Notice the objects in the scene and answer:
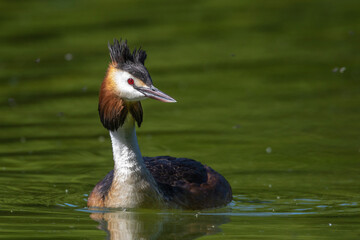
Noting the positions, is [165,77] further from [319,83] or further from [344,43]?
[344,43]

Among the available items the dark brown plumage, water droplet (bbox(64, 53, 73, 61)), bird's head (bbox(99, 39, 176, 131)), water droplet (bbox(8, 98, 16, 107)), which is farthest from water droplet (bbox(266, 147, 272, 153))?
water droplet (bbox(64, 53, 73, 61))

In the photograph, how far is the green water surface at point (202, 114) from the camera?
467 inches

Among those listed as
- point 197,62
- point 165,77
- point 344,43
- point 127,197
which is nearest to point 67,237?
point 127,197

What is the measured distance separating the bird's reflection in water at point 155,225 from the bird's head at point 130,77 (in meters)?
1.53

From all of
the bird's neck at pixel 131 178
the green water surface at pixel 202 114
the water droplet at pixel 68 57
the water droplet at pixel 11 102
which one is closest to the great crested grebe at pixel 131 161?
the bird's neck at pixel 131 178

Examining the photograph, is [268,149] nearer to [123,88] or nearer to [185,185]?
[185,185]

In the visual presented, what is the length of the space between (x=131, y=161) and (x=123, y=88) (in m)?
1.04

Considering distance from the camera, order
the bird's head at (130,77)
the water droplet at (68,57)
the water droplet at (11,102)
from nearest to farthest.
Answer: the bird's head at (130,77), the water droplet at (11,102), the water droplet at (68,57)

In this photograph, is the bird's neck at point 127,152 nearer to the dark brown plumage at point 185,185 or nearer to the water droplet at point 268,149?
the dark brown plumage at point 185,185

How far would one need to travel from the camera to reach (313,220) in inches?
458

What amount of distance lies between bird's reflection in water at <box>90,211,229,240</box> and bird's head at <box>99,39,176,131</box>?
45.3 inches

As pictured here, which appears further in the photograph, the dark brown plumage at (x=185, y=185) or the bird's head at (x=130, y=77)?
the dark brown plumage at (x=185, y=185)

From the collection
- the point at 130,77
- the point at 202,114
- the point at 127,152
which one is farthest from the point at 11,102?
the point at 130,77

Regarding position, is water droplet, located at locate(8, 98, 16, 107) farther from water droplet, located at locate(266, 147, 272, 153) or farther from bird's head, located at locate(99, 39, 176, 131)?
bird's head, located at locate(99, 39, 176, 131)
